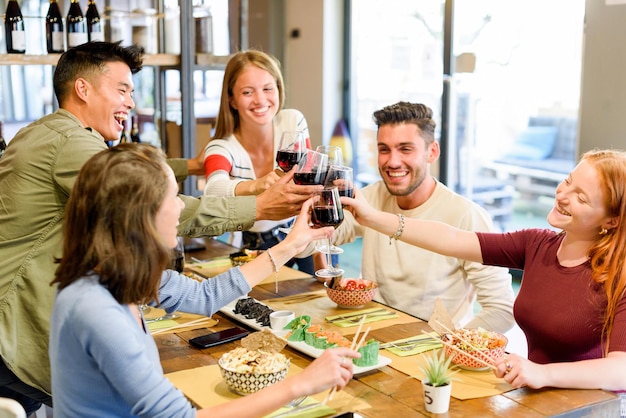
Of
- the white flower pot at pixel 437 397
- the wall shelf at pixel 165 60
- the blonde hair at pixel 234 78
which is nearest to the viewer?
the white flower pot at pixel 437 397

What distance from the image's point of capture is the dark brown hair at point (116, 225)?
1500mm

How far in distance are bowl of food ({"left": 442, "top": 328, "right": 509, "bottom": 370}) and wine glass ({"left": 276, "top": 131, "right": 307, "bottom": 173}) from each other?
77 cm

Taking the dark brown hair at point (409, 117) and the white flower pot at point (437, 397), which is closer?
the white flower pot at point (437, 397)

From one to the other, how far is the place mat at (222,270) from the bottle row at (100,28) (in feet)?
4.89

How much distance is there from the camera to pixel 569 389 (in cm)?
185

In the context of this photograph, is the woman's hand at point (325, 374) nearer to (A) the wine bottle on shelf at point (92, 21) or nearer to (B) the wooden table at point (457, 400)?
(B) the wooden table at point (457, 400)

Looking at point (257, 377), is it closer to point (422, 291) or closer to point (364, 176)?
point (422, 291)

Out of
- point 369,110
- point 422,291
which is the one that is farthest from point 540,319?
point 369,110

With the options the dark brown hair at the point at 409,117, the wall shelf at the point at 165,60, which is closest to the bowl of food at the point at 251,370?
the dark brown hair at the point at 409,117

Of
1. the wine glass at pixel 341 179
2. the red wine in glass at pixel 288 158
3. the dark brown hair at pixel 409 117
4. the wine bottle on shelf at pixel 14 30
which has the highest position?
the wine bottle on shelf at pixel 14 30

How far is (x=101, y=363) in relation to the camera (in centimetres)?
146

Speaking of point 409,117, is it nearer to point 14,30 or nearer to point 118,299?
point 118,299

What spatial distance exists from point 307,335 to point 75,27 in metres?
2.52

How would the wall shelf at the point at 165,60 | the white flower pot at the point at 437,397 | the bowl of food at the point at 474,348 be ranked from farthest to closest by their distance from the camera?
the wall shelf at the point at 165,60 < the bowl of food at the point at 474,348 < the white flower pot at the point at 437,397
